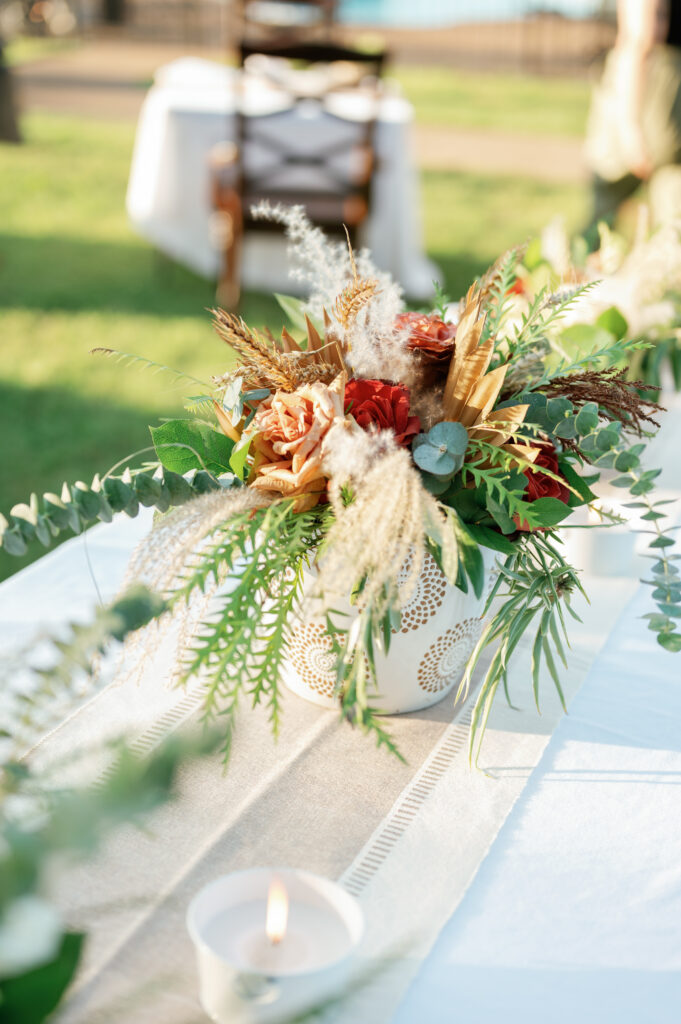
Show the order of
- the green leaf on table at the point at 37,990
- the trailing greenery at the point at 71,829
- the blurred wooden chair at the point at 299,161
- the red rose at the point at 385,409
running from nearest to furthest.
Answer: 1. the trailing greenery at the point at 71,829
2. the green leaf on table at the point at 37,990
3. the red rose at the point at 385,409
4. the blurred wooden chair at the point at 299,161

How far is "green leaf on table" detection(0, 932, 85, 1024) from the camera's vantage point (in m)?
0.51

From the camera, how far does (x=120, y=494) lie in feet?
2.83

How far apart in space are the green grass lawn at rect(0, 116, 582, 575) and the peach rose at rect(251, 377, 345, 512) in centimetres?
182

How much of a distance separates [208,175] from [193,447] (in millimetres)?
3627

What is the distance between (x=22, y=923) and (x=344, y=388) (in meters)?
0.53

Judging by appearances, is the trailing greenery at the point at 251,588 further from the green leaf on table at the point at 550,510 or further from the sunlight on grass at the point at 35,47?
the sunlight on grass at the point at 35,47

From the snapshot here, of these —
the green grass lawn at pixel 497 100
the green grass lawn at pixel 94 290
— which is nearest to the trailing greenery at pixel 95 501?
the green grass lawn at pixel 94 290

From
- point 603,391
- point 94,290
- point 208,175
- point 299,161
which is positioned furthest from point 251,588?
point 94,290

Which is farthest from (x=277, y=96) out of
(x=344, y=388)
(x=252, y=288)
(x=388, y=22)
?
(x=388, y=22)

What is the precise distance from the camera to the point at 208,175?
4258 mm

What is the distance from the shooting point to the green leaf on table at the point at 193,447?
2.97 feet

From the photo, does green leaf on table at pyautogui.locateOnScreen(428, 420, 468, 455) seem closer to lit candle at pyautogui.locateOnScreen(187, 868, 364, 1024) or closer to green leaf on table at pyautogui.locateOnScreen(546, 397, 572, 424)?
green leaf on table at pyautogui.locateOnScreen(546, 397, 572, 424)

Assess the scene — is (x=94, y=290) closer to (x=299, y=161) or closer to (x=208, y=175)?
(x=208, y=175)

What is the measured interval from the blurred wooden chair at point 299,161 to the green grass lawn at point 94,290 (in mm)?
506
